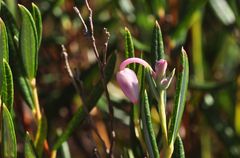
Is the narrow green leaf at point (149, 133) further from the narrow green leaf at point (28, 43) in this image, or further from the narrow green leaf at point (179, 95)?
the narrow green leaf at point (28, 43)

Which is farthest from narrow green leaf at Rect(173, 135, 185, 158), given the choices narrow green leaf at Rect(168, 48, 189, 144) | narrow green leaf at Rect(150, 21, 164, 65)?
narrow green leaf at Rect(150, 21, 164, 65)

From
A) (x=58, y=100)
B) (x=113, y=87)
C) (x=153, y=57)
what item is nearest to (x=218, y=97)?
(x=113, y=87)

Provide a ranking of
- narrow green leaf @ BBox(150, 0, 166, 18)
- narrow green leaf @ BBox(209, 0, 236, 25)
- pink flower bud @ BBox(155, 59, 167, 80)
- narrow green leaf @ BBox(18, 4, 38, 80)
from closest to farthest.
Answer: pink flower bud @ BBox(155, 59, 167, 80)
narrow green leaf @ BBox(18, 4, 38, 80)
narrow green leaf @ BBox(150, 0, 166, 18)
narrow green leaf @ BBox(209, 0, 236, 25)

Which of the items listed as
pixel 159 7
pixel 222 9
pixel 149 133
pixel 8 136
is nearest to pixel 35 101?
pixel 8 136

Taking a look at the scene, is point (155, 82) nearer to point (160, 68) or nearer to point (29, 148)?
point (160, 68)

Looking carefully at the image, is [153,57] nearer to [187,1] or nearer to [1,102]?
[1,102]

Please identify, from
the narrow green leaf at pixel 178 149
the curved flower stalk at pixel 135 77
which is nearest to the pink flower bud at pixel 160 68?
the curved flower stalk at pixel 135 77

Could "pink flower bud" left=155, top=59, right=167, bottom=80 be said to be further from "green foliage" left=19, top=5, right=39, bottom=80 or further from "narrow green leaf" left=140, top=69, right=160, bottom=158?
"green foliage" left=19, top=5, right=39, bottom=80
